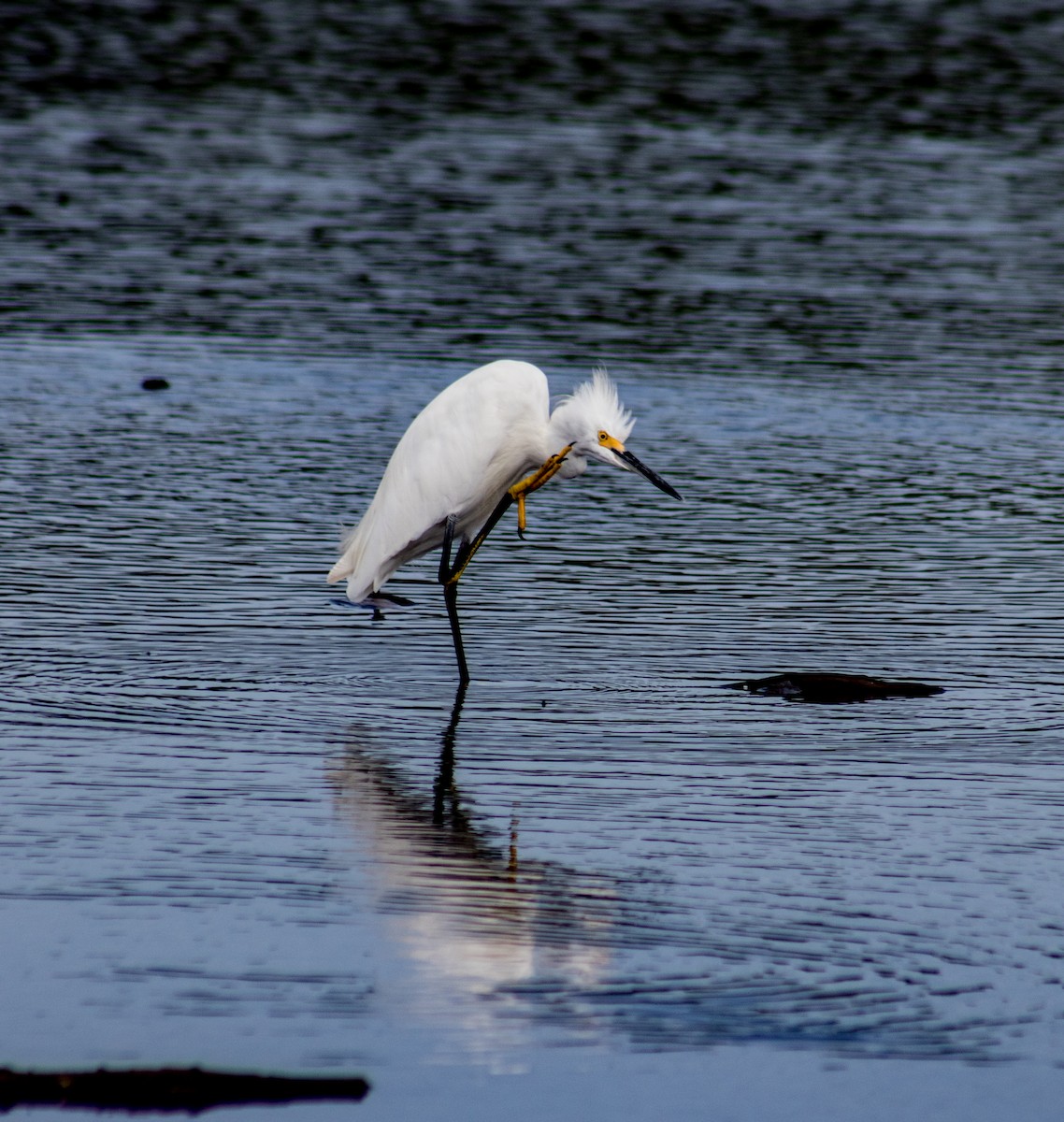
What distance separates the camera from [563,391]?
13.1 metres

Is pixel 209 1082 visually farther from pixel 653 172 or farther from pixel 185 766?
pixel 653 172

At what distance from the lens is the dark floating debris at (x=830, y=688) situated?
26.3ft

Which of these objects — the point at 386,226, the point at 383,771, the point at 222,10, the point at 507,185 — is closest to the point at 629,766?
the point at 383,771

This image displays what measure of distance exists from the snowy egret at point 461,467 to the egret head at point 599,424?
63 millimetres

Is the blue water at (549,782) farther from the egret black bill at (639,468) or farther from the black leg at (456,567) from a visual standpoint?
the egret black bill at (639,468)

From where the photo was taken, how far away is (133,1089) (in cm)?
455

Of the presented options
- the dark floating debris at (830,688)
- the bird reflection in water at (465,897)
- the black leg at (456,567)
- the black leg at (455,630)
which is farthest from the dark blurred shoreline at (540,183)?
the bird reflection in water at (465,897)

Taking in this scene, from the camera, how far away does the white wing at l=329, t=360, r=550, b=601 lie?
895 cm

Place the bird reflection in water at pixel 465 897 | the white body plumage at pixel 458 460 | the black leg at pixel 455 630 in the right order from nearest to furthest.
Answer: the bird reflection in water at pixel 465 897 < the black leg at pixel 455 630 < the white body plumage at pixel 458 460

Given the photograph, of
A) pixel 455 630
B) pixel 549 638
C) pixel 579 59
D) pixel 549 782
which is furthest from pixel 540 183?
pixel 549 782

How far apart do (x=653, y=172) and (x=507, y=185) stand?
1.62 meters

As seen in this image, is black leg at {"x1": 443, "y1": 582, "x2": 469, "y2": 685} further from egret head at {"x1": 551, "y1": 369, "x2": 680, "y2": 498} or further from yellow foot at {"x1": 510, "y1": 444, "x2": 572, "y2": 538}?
egret head at {"x1": 551, "y1": 369, "x2": 680, "y2": 498}

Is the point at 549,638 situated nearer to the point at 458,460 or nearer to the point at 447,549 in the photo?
the point at 447,549

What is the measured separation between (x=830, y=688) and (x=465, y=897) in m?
2.50
